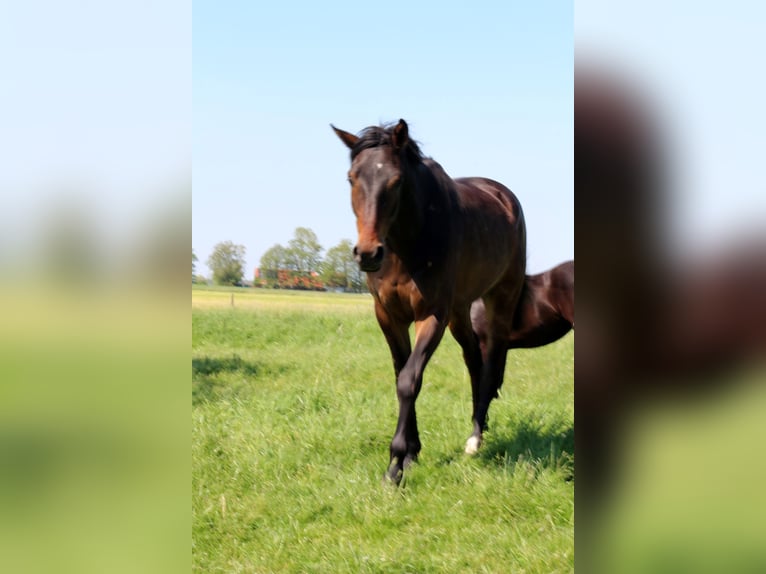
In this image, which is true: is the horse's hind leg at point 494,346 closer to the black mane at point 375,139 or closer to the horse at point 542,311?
the horse at point 542,311

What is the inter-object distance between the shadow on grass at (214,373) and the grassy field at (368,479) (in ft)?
0.19

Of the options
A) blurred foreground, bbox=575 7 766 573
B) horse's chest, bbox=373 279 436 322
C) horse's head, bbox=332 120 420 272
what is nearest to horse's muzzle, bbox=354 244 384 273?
horse's head, bbox=332 120 420 272

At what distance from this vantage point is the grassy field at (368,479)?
11.2 feet

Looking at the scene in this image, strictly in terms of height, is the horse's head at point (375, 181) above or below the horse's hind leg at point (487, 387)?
above

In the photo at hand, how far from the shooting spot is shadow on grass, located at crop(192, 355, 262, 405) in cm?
778

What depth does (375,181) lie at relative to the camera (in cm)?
455

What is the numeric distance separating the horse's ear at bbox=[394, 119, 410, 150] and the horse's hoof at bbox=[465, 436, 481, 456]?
7.72 ft

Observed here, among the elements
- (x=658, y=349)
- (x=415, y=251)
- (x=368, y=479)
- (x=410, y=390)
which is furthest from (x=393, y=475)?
(x=658, y=349)

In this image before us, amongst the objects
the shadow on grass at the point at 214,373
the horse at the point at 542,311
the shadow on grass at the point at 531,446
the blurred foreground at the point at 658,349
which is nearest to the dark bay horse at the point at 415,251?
the shadow on grass at the point at 531,446

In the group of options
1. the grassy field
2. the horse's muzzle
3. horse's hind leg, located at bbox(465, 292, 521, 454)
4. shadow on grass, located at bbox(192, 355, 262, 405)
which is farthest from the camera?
shadow on grass, located at bbox(192, 355, 262, 405)

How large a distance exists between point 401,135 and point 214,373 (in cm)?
540

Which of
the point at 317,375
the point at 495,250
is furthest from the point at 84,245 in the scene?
the point at 317,375

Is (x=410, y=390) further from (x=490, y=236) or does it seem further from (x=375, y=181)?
(x=490, y=236)

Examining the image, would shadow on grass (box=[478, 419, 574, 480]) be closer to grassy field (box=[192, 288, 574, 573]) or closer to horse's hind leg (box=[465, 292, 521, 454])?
grassy field (box=[192, 288, 574, 573])
